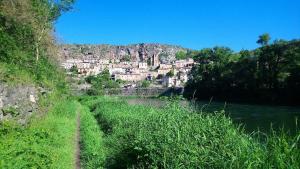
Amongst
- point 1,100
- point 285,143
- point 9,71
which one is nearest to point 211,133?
point 285,143

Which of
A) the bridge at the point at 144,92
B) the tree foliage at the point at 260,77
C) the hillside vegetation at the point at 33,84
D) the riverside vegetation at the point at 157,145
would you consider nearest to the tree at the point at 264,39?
the tree foliage at the point at 260,77

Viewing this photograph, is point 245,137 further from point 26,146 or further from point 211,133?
point 26,146

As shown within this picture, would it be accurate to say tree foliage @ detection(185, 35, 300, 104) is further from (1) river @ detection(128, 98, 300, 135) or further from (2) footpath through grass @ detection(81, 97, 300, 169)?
(2) footpath through grass @ detection(81, 97, 300, 169)

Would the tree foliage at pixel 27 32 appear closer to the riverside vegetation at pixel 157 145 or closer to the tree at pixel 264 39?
the riverside vegetation at pixel 157 145

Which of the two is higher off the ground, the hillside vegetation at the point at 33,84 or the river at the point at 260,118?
the hillside vegetation at the point at 33,84

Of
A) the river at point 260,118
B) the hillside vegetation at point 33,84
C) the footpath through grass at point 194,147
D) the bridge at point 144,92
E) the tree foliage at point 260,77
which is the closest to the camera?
the footpath through grass at point 194,147

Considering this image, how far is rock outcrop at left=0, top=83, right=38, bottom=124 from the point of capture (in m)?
15.9

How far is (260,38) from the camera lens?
84562mm

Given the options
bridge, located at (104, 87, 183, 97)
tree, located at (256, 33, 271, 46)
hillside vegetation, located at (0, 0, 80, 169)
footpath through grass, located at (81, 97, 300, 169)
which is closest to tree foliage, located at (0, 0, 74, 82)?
hillside vegetation, located at (0, 0, 80, 169)

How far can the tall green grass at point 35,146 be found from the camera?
11266 mm

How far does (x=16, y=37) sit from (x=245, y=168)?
23.6m

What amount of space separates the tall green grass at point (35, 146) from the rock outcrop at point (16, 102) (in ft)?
1.25

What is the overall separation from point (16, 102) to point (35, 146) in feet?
13.2

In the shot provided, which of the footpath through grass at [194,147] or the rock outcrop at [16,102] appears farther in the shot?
the rock outcrop at [16,102]
